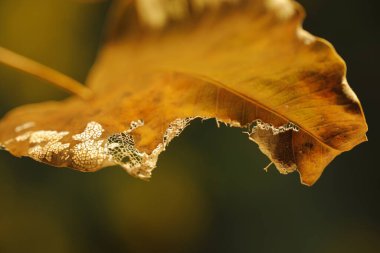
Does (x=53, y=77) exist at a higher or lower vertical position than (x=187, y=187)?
higher

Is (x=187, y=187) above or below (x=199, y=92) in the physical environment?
below

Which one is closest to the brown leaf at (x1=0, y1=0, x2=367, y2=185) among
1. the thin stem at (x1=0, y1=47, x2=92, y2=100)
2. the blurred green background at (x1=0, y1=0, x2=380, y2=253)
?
the thin stem at (x1=0, y1=47, x2=92, y2=100)

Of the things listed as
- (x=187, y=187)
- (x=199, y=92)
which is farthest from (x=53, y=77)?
(x=187, y=187)

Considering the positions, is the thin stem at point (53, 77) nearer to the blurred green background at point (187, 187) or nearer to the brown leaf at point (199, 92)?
the brown leaf at point (199, 92)

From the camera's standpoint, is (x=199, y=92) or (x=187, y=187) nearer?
(x=199, y=92)

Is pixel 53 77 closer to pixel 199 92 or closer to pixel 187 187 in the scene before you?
pixel 199 92
